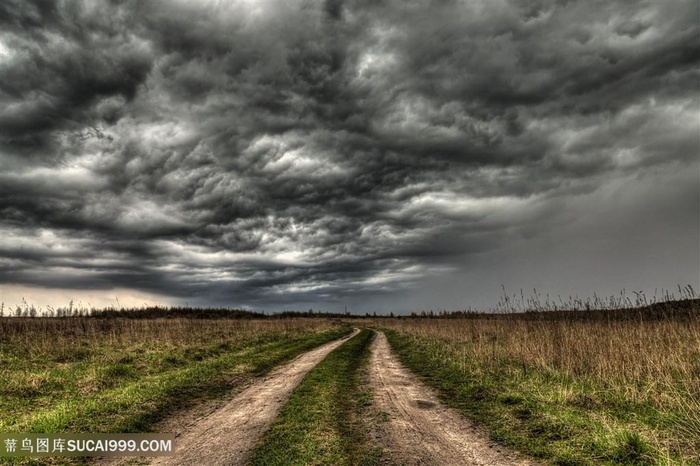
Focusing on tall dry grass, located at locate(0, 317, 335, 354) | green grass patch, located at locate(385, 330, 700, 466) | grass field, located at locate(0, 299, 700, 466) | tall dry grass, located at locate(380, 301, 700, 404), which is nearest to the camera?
green grass patch, located at locate(385, 330, 700, 466)

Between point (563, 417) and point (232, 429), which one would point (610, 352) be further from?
point (232, 429)

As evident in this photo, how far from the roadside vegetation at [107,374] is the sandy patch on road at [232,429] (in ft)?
3.73

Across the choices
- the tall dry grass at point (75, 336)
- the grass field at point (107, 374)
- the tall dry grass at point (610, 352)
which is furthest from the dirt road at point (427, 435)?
the tall dry grass at point (75, 336)

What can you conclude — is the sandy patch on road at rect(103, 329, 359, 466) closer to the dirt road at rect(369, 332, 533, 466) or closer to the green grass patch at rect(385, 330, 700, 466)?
the dirt road at rect(369, 332, 533, 466)

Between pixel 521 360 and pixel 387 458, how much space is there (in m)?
10.6

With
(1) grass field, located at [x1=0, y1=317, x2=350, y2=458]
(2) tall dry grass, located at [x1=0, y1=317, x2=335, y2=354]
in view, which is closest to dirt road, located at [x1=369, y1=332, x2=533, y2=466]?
(1) grass field, located at [x1=0, y1=317, x2=350, y2=458]

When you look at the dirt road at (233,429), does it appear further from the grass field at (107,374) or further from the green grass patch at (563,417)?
the green grass patch at (563,417)

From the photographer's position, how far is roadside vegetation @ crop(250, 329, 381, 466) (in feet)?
21.6

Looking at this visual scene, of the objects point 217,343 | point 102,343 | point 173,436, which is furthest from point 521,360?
point 102,343

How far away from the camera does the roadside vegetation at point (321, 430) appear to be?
260 inches

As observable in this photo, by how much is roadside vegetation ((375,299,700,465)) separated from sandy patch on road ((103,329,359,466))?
4833mm

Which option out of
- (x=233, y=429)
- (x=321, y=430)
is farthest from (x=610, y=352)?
(x=233, y=429)

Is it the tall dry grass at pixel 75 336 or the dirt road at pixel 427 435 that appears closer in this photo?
the dirt road at pixel 427 435

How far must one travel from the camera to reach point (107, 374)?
13586 millimetres
